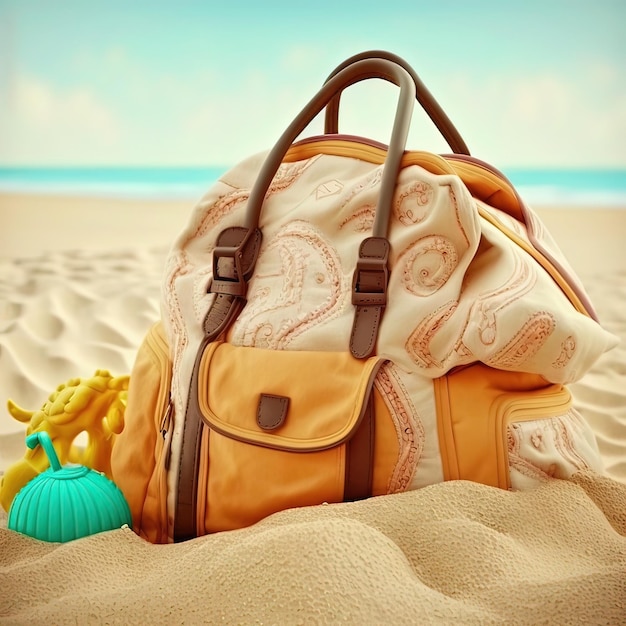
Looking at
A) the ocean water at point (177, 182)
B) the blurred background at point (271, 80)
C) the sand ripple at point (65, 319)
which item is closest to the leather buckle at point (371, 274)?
the sand ripple at point (65, 319)

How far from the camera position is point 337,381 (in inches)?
37.9

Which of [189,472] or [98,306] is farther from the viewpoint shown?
[98,306]

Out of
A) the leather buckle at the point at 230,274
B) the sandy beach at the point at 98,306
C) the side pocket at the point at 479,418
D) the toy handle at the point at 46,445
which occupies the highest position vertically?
the leather buckle at the point at 230,274

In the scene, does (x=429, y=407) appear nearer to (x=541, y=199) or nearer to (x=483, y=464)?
(x=483, y=464)

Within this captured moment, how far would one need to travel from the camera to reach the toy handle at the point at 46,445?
1.08m

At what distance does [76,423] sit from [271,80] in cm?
933

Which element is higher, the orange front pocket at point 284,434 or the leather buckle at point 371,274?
the leather buckle at point 371,274

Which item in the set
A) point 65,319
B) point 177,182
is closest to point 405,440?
point 65,319

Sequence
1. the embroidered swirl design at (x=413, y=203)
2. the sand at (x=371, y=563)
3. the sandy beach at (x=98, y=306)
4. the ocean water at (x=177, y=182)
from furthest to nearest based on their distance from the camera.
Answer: the ocean water at (x=177, y=182) → the sandy beach at (x=98, y=306) → the embroidered swirl design at (x=413, y=203) → the sand at (x=371, y=563)

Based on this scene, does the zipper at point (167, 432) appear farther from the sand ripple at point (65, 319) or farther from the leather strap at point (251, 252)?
the sand ripple at point (65, 319)

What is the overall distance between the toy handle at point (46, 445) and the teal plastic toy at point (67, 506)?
1cm

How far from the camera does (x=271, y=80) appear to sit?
391 inches

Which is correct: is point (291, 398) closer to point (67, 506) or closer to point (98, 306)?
point (67, 506)

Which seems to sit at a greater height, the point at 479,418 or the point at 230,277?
the point at 230,277
